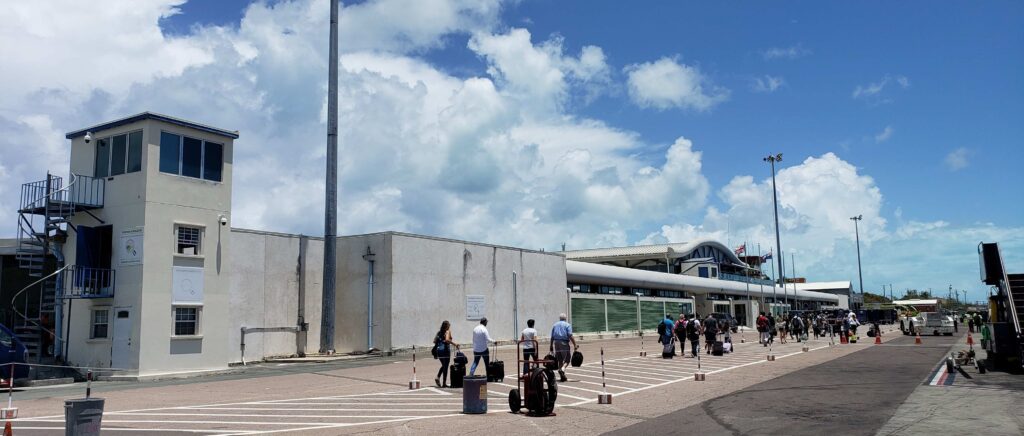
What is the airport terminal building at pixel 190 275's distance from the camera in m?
23.5

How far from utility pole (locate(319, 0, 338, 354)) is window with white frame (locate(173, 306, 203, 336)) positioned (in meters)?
6.47

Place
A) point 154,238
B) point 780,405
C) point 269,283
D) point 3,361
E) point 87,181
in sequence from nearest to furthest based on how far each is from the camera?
point 780,405, point 3,361, point 154,238, point 87,181, point 269,283

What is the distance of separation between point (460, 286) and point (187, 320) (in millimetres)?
14148

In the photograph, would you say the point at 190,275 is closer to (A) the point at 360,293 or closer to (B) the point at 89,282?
(B) the point at 89,282

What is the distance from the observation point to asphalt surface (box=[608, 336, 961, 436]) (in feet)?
37.4

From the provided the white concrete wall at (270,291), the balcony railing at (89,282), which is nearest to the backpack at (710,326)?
the white concrete wall at (270,291)

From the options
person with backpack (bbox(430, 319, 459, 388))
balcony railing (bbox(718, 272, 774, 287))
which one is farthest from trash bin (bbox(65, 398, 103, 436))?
balcony railing (bbox(718, 272, 774, 287))

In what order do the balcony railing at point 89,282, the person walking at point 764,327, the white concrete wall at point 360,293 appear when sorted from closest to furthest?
the balcony railing at point 89,282
the white concrete wall at point 360,293
the person walking at point 764,327

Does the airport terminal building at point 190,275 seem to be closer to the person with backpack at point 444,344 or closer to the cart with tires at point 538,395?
the person with backpack at point 444,344

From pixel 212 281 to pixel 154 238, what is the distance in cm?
254

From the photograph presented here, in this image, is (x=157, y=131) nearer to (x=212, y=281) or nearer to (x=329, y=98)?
(x=212, y=281)

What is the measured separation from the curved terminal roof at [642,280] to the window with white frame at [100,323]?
26886 mm

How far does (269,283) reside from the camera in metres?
29.8

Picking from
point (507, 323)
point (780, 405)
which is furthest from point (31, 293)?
point (780, 405)
